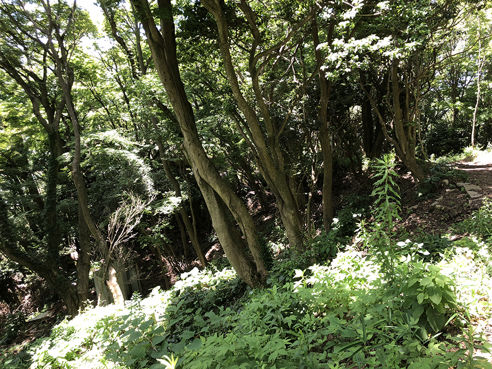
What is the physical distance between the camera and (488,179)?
7.09 metres

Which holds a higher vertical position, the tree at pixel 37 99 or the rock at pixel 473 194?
the tree at pixel 37 99

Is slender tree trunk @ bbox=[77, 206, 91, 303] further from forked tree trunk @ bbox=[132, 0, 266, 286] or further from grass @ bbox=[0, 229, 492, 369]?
grass @ bbox=[0, 229, 492, 369]

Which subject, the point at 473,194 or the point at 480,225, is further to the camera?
the point at 473,194

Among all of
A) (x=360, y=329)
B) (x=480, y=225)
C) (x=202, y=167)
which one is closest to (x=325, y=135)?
(x=202, y=167)

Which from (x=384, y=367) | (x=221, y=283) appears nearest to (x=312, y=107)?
(x=221, y=283)

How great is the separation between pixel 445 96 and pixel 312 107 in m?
11.6

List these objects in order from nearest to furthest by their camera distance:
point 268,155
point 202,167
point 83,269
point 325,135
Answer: point 202,167 < point 268,155 < point 325,135 < point 83,269

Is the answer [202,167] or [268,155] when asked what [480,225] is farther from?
[202,167]

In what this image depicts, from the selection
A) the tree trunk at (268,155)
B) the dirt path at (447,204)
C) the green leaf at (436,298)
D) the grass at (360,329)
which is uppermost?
the tree trunk at (268,155)

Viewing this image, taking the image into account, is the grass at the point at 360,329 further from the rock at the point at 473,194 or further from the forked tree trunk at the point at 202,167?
the rock at the point at 473,194

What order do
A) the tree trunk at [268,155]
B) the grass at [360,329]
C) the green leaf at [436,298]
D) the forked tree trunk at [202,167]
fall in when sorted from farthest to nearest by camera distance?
the tree trunk at [268,155] → the forked tree trunk at [202,167] → the green leaf at [436,298] → the grass at [360,329]

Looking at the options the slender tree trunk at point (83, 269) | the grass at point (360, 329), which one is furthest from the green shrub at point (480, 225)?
the slender tree trunk at point (83, 269)

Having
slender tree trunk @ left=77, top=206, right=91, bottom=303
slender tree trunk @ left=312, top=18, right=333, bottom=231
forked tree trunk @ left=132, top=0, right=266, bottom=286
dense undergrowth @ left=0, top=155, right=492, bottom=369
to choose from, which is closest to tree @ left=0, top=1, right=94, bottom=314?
slender tree trunk @ left=77, top=206, right=91, bottom=303

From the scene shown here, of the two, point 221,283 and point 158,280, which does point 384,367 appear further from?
point 158,280
